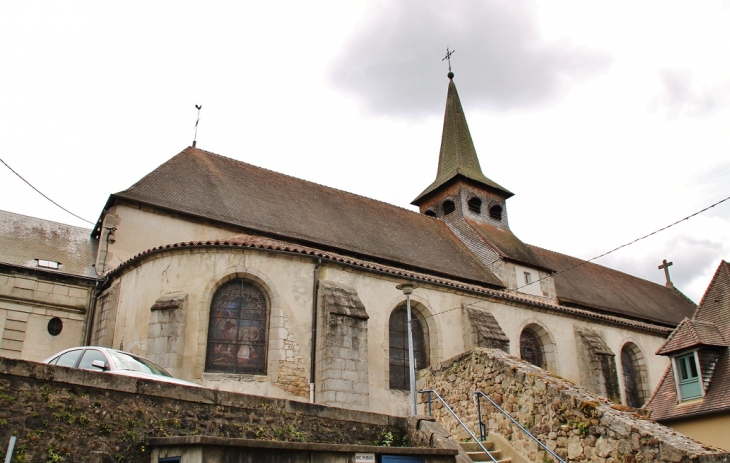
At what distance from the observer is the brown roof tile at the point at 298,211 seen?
634 inches

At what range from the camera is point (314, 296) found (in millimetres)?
14359

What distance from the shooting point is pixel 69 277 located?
14.8m

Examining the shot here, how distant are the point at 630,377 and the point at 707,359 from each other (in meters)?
7.51

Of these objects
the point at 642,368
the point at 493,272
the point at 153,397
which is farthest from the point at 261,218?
the point at 642,368

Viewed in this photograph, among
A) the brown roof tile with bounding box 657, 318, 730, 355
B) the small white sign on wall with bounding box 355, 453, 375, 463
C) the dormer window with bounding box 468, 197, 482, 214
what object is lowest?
the small white sign on wall with bounding box 355, 453, 375, 463

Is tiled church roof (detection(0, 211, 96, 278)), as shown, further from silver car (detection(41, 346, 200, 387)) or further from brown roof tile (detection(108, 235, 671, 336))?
silver car (detection(41, 346, 200, 387))

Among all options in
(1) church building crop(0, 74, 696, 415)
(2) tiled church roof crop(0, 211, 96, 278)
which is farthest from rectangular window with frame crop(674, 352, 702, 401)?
(2) tiled church roof crop(0, 211, 96, 278)

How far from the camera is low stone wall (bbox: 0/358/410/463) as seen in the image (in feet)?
18.4

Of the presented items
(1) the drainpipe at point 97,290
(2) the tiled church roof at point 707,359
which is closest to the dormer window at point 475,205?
(2) the tiled church roof at point 707,359

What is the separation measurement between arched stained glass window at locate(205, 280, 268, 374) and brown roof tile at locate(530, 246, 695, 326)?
13.1 m

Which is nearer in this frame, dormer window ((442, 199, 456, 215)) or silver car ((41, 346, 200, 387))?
silver car ((41, 346, 200, 387))

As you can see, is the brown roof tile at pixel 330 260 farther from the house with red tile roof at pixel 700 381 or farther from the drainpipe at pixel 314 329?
the house with red tile roof at pixel 700 381

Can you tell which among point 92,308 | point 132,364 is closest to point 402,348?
point 92,308

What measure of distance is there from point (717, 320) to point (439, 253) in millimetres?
8597
